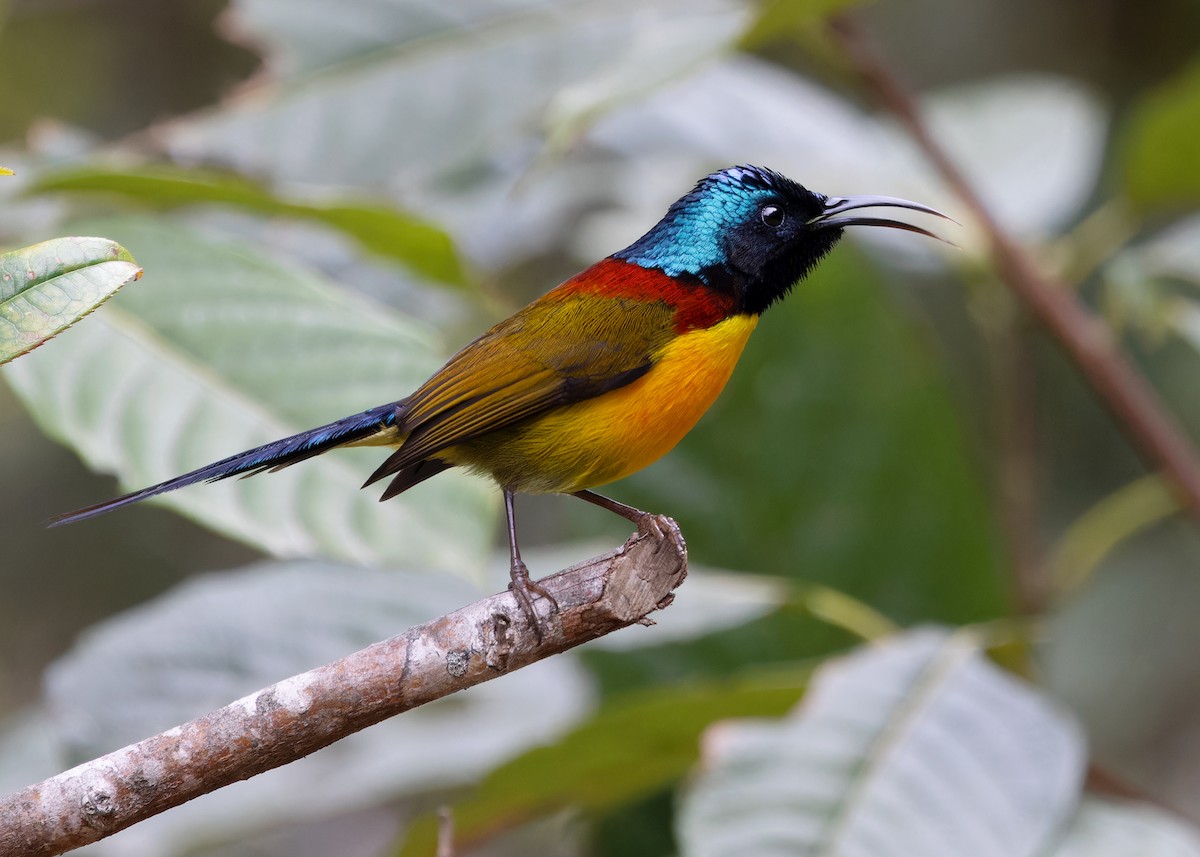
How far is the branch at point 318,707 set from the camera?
175 cm

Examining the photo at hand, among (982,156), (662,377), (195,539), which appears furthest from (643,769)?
(195,539)

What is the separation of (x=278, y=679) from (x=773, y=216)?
61.4 inches

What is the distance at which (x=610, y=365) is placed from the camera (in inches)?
107

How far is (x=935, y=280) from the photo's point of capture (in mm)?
7168

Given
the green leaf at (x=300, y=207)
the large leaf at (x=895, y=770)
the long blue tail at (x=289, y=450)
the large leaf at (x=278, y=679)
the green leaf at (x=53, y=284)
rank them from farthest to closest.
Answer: the large leaf at (x=278, y=679) < the green leaf at (x=300, y=207) < the large leaf at (x=895, y=770) < the long blue tail at (x=289, y=450) < the green leaf at (x=53, y=284)

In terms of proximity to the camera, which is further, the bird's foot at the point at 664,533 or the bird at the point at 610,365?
the bird at the point at 610,365

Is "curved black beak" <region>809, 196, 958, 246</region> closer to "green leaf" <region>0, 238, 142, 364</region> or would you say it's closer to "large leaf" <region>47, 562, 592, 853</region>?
"large leaf" <region>47, 562, 592, 853</region>

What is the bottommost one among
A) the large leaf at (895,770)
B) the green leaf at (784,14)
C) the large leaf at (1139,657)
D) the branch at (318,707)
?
the large leaf at (1139,657)

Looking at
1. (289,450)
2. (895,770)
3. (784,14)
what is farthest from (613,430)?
(784,14)

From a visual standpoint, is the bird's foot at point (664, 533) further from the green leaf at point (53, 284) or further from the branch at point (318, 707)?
the green leaf at point (53, 284)

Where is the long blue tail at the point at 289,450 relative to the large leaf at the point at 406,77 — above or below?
below

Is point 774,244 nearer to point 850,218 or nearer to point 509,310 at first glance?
point 850,218

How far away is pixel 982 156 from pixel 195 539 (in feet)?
17.3

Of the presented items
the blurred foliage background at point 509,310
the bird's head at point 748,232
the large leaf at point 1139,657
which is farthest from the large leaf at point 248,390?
the large leaf at point 1139,657
